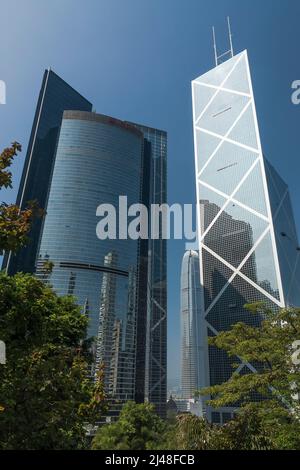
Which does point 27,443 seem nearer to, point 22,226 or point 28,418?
point 28,418

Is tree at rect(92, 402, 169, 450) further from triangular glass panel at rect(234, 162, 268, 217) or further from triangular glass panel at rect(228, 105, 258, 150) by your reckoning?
triangular glass panel at rect(228, 105, 258, 150)

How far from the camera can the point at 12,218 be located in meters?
7.13

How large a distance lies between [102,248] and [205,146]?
142 feet

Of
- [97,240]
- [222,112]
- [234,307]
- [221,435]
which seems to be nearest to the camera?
[221,435]

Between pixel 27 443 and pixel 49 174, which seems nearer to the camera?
pixel 27 443

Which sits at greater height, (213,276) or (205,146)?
(205,146)

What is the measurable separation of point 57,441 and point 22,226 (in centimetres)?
430

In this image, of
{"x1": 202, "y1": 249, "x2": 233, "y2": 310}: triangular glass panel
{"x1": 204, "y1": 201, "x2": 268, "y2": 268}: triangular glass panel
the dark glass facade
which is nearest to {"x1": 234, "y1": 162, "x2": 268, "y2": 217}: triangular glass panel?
{"x1": 204, "y1": 201, "x2": 268, "y2": 268}: triangular glass panel

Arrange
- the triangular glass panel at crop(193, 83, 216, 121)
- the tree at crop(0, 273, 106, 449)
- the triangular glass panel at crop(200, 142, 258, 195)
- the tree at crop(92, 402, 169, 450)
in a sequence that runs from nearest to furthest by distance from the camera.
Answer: the tree at crop(0, 273, 106, 449), the tree at crop(92, 402, 169, 450), the triangular glass panel at crop(200, 142, 258, 195), the triangular glass panel at crop(193, 83, 216, 121)

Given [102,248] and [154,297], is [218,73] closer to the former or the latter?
[102,248]

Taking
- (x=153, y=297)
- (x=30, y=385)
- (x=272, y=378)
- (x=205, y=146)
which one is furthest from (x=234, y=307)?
(x=153, y=297)

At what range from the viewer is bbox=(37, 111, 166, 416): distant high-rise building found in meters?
102

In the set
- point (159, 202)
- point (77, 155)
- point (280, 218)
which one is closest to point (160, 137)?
point (159, 202)
